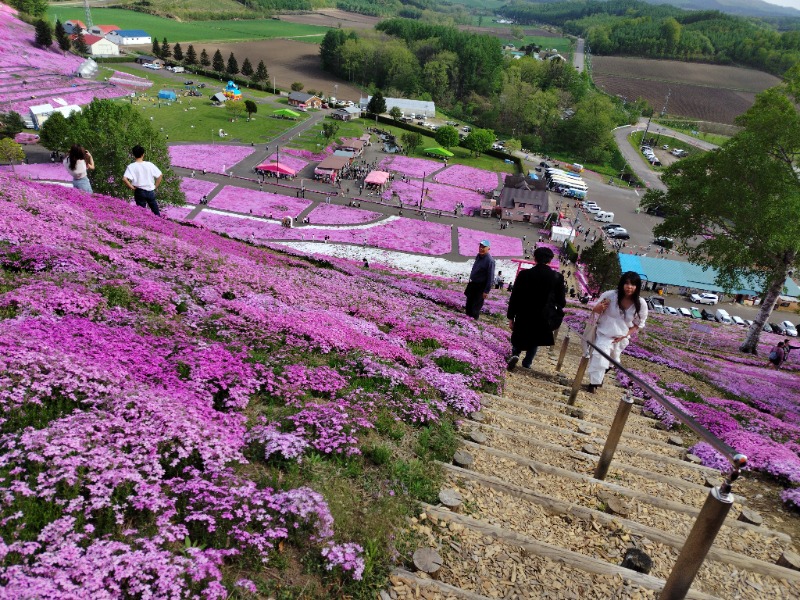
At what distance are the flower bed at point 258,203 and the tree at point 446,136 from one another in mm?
41090

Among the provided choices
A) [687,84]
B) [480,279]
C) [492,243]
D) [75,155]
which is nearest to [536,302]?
[480,279]

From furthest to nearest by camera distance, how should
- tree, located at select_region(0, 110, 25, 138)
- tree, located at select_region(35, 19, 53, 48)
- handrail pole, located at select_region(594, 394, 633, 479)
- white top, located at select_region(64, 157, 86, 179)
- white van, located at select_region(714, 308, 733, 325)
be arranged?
tree, located at select_region(35, 19, 53, 48) → tree, located at select_region(0, 110, 25, 138) → white van, located at select_region(714, 308, 733, 325) → white top, located at select_region(64, 157, 86, 179) → handrail pole, located at select_region(594, 394, 633, 479)

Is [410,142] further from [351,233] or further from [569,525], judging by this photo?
[569,525]

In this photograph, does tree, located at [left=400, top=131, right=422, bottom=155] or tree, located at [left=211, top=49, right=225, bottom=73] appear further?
tree, located at [left=211, top=49, right=225, bottom=73]

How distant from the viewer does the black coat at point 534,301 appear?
1128cm

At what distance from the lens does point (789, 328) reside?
44.4 meters

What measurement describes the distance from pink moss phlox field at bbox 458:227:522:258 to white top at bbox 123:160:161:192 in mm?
37585

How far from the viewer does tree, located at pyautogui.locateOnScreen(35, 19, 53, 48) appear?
97.2 metres

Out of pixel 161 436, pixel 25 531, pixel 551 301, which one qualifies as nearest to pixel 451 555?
pixel 161 436

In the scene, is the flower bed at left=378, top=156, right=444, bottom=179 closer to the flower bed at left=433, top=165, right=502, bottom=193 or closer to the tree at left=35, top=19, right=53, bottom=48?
the flower bed at left=433, top=165, right=502, bottom=193

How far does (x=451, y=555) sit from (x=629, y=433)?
5.84 metres

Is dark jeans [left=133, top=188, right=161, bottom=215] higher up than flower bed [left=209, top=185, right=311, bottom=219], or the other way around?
dark jeans [left=133, top=188, right=161, bottom=215]

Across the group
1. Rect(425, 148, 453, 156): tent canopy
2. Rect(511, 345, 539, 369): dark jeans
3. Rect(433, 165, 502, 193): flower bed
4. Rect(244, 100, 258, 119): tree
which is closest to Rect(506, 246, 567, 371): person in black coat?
Rect(511, 345, 539, 369): dark jeans

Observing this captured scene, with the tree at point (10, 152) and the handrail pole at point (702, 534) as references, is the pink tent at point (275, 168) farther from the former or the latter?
the handrail pole at point (702, 534)
